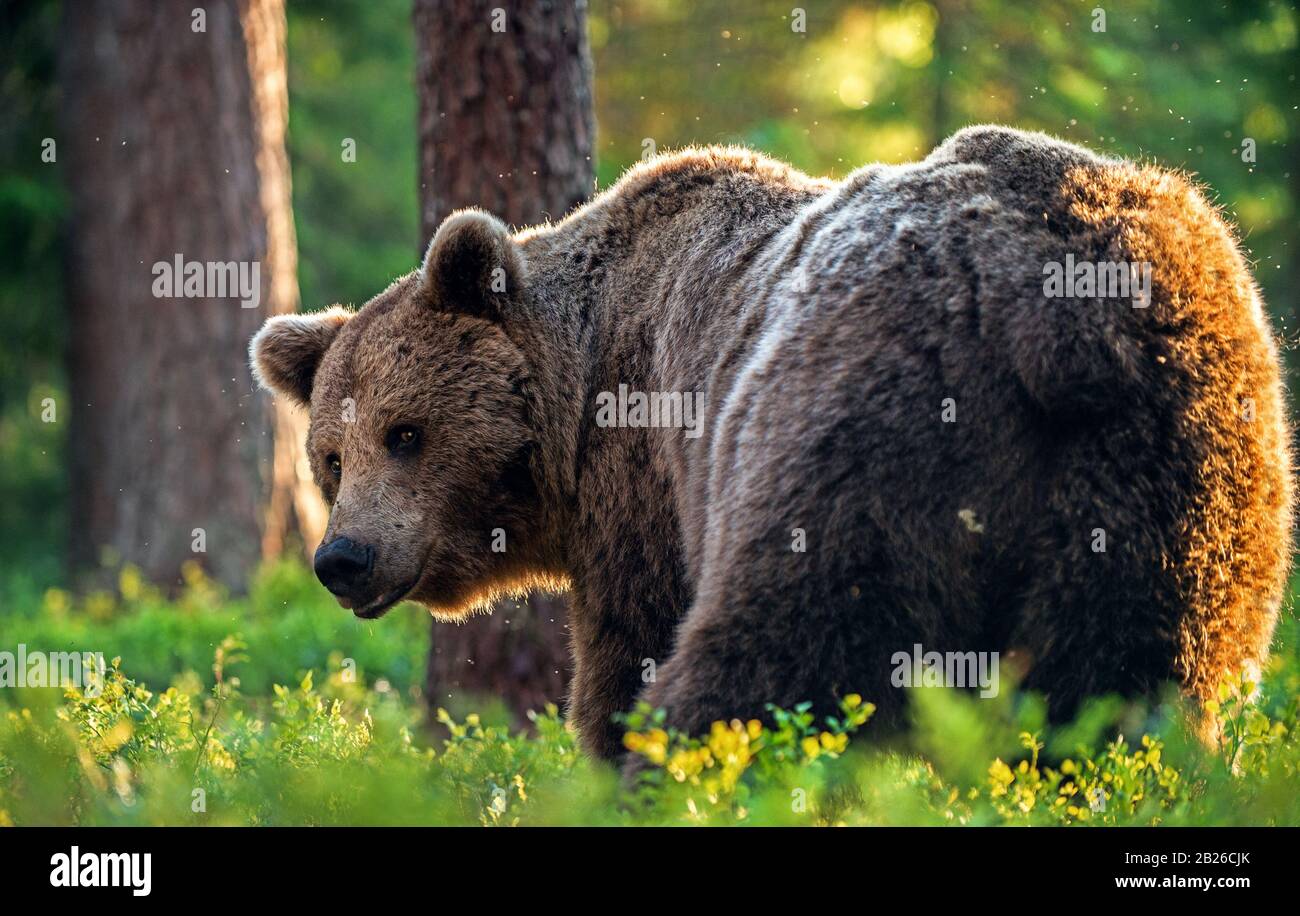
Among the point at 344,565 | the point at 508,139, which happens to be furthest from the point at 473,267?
the point at 508,139

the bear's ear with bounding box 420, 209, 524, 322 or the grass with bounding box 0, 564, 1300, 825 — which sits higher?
the bear's ear with bounding box 420, 209, 524, 322

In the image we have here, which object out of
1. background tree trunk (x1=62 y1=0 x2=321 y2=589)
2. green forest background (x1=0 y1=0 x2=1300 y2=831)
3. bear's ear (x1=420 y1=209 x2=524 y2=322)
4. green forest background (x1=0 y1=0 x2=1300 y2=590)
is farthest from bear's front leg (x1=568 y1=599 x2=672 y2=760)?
green forest background (x1=0 y1=0 x2=1300 y2=590)

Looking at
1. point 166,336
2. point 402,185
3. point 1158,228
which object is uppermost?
point 402,185

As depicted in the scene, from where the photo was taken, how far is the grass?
3.21 metres

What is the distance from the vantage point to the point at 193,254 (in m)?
12.0

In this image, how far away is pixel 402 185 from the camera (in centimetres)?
2170

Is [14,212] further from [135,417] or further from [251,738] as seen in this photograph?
[251,738]

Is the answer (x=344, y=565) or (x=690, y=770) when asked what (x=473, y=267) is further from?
(x=690, y=770)

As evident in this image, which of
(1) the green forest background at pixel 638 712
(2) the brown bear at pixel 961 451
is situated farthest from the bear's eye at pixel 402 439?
(1) the green forest background at pixel 638 712

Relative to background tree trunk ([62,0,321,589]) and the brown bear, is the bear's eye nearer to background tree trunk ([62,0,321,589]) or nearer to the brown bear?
the brown bear

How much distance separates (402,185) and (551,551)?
673 inches
